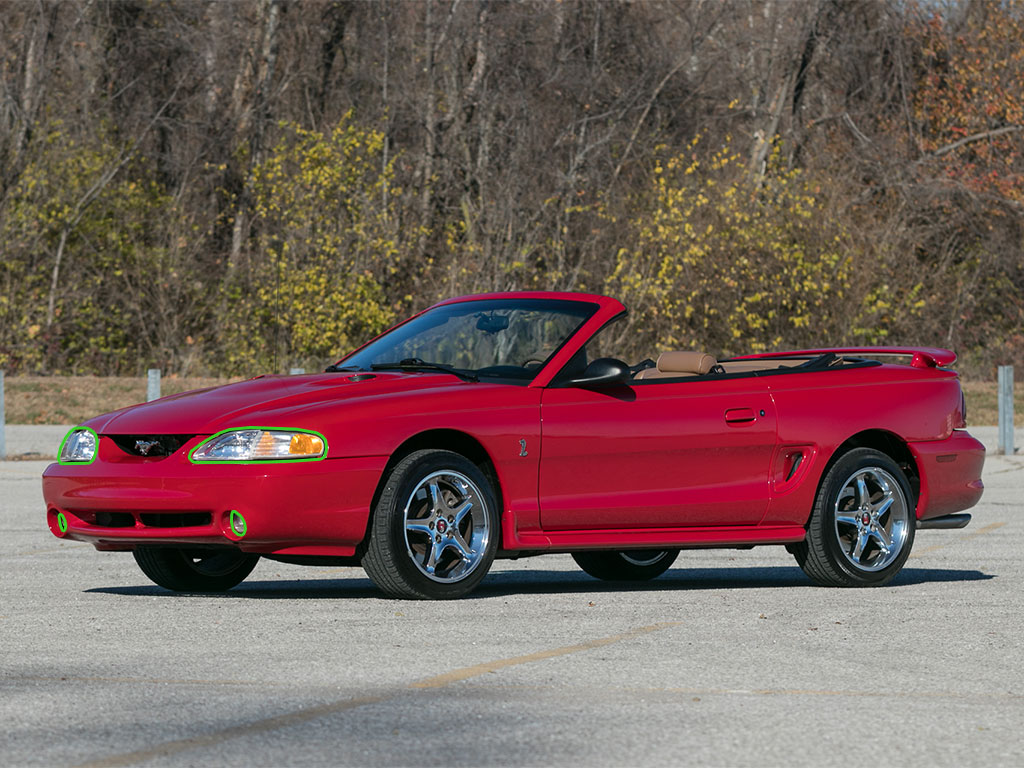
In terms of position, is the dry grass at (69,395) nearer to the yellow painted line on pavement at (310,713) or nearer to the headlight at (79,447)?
the headlight at (79,447)

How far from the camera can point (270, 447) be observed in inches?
329

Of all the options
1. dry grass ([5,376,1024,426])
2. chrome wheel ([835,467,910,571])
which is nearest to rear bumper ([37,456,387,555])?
chrome wheel ([835,467,910,571])

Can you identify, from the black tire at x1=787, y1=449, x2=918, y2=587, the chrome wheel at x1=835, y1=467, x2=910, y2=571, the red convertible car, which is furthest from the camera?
the chrome wheel at x1=835, y1=467, x2=910, y2=571

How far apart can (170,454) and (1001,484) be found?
1221 cm

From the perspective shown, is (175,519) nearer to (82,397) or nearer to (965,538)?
(965,538)

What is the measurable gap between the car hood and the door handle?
146cm

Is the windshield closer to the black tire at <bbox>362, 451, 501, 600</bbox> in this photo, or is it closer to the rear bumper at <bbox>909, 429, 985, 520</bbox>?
the black tire at <bbox>362, 451, 501, 600</bbox>

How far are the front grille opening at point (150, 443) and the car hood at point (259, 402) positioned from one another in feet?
0.13

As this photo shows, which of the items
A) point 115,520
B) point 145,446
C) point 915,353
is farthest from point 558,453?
point 915,353

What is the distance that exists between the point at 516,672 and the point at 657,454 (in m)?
2.72

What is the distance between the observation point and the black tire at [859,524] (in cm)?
973

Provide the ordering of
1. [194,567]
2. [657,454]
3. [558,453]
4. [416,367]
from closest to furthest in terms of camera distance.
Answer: [558,453] < [657,454] < [416,367] < [194,567]

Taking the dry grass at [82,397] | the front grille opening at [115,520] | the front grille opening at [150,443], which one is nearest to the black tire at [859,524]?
the front grille opening at [150,443]

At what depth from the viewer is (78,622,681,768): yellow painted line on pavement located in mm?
5180
